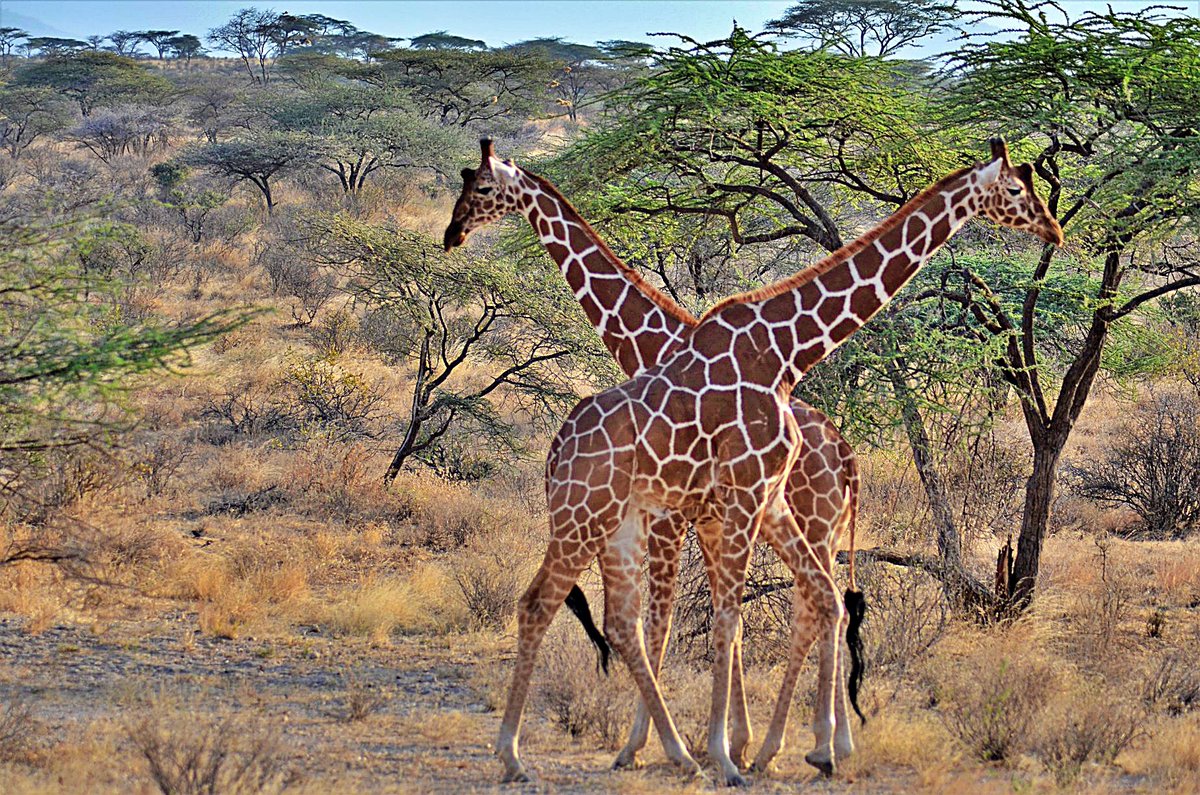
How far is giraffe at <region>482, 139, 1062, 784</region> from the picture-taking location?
5.83 metres

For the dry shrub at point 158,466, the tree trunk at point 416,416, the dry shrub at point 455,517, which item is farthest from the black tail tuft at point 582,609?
the tree trunk at point 416,416

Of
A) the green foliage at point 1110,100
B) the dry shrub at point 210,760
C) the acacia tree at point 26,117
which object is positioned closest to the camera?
the dry shrub at point 210,760

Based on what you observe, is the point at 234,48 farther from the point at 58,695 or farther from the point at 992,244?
the point at 58,695

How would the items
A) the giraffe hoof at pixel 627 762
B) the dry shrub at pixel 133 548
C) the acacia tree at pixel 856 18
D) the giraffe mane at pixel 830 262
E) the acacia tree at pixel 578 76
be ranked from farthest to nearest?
the acacia tree at pixel 578 76
the acacia tree at pixel 856 18
the dry shrub at pixel 133 548
the giraffe hoof at pixel 627 762
the giraffe mane at pixel 830 262

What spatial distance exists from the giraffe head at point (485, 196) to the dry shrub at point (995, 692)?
3506mm

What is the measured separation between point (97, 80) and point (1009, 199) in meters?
37.3

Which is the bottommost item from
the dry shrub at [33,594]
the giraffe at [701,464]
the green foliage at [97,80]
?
the dry shrub at [33,594]

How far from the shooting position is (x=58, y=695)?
24.1 ft

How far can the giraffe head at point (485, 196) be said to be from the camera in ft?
21.4

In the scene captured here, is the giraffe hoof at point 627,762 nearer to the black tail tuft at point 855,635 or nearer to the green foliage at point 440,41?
the black tail tuft at point 855,635

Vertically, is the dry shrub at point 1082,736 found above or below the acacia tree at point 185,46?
below

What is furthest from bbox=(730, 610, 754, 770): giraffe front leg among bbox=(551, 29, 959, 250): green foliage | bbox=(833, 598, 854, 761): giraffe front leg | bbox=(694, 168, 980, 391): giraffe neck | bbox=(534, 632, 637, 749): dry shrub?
bbox=(551, 29, 959, 250): green foliage

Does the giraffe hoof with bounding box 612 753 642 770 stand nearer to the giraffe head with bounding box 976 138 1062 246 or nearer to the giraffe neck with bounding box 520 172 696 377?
the giraffe neck with bounding box 520 172 696 377

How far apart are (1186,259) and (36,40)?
2014 inches
